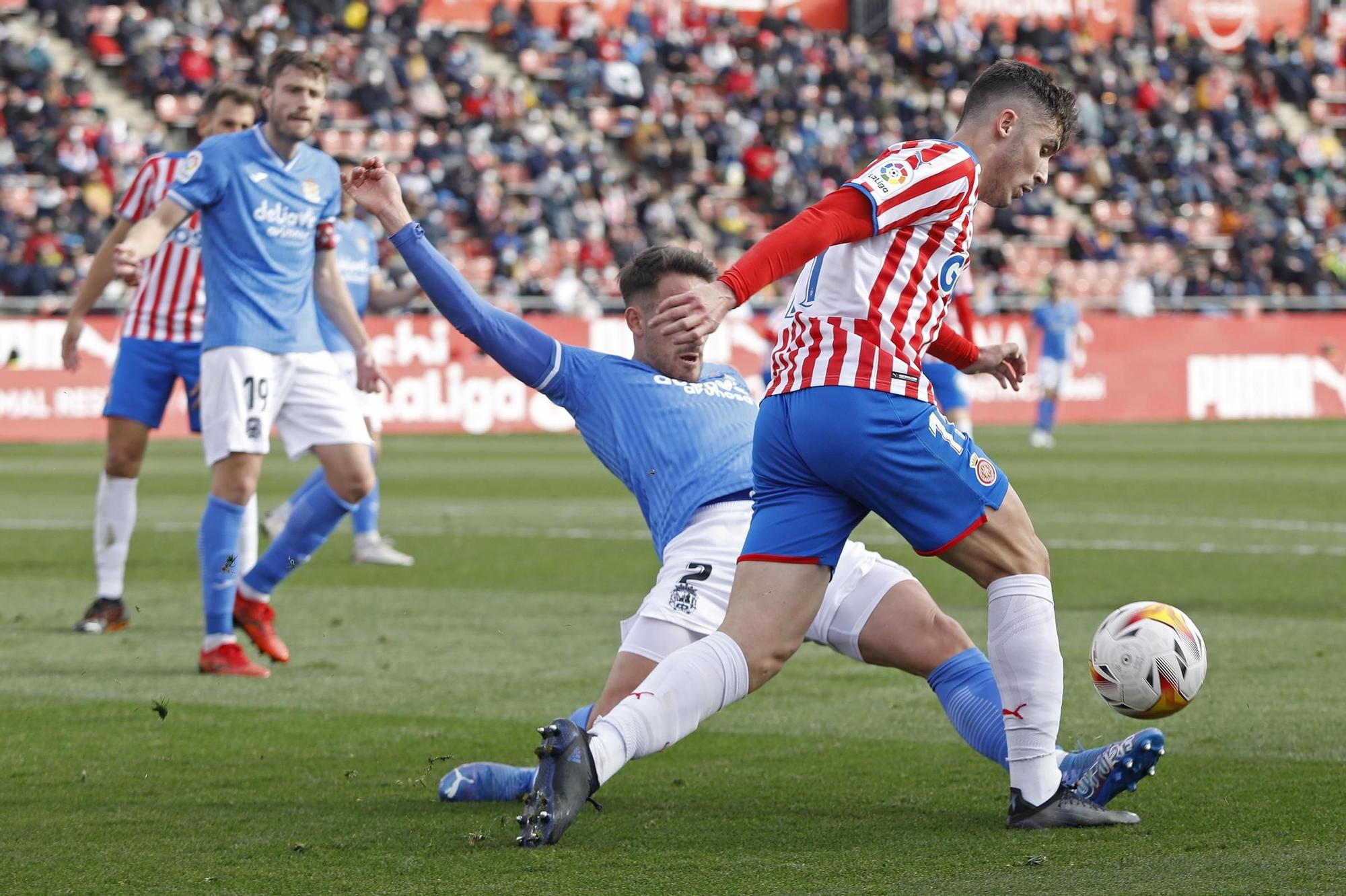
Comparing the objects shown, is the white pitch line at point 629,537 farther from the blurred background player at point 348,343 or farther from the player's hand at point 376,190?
the player's hand at point 376,190

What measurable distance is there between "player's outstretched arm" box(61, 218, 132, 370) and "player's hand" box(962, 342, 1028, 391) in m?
3.97

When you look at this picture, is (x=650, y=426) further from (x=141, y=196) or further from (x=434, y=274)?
(x=141, y=196)

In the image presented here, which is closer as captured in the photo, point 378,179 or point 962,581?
point 378,179

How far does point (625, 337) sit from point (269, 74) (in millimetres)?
17303

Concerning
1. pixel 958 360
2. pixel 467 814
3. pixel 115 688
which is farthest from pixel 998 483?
pixel 115 688

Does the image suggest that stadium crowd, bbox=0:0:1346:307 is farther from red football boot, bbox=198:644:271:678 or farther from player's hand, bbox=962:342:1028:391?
player's hand, bbox=962:342:1028:391

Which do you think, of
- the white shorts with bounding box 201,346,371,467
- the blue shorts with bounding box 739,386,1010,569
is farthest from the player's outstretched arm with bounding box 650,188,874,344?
the white shorts with bounding box 201,346,371,467

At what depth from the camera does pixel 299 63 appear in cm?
652

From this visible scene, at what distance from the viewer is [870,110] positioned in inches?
1308

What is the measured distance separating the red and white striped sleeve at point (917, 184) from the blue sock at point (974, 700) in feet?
3.72

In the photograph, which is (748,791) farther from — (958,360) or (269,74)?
(269,74)

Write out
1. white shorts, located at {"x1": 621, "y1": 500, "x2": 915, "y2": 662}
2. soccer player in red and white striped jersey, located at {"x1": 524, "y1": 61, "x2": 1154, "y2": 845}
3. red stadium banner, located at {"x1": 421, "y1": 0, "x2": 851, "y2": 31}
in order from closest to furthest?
soccer player in red and white striped jersey, located at {"x1": 524, "y1": 61, "x2": 1154, "y2": 845}, white shorts, located at {"x1": 621, "y1": 500, "x2": 915, "y2": 662}, red stadium banner, located at {"x1": 421, "y1": 0, "x2": 851, "y2": 31}

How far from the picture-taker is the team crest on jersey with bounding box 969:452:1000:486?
3.96 m

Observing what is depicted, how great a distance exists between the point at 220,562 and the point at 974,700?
3.35 metres
